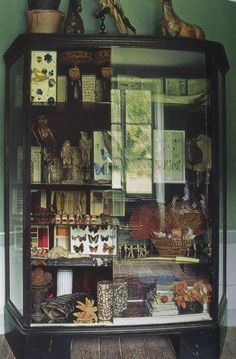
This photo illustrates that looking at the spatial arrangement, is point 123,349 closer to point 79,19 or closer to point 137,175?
point 137,175

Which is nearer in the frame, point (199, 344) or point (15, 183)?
point (199, 344)

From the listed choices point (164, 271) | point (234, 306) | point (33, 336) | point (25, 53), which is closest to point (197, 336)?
point (164, 271)

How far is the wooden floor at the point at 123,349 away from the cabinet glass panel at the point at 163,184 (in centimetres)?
22

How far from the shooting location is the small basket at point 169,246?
277 centimetres

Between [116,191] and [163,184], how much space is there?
26 cm

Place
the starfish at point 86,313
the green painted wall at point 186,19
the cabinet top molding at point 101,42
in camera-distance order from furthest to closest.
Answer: the green painted wall at point 186,19, the starfish at point 86,313, the cabinet top molding at point 101,42

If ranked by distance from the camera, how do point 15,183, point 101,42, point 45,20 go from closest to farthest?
point 101,42 < point 45,20 < point 15,183

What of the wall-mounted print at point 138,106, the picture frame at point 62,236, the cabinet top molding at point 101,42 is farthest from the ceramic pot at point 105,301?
the cabinet top molding at point 101,42

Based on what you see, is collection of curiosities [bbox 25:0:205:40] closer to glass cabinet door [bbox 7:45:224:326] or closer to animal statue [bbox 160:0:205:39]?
animal statue [bbox 160:0:205:39]

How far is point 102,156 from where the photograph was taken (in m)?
2.82

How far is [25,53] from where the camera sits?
2625mm

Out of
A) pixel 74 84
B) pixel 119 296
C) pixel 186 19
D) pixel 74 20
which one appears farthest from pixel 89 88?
pixel 119 296

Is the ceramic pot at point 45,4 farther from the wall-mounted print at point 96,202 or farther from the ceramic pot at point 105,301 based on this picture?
the ceramic pot at point 105,301

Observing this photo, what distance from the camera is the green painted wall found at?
308 centimetres
